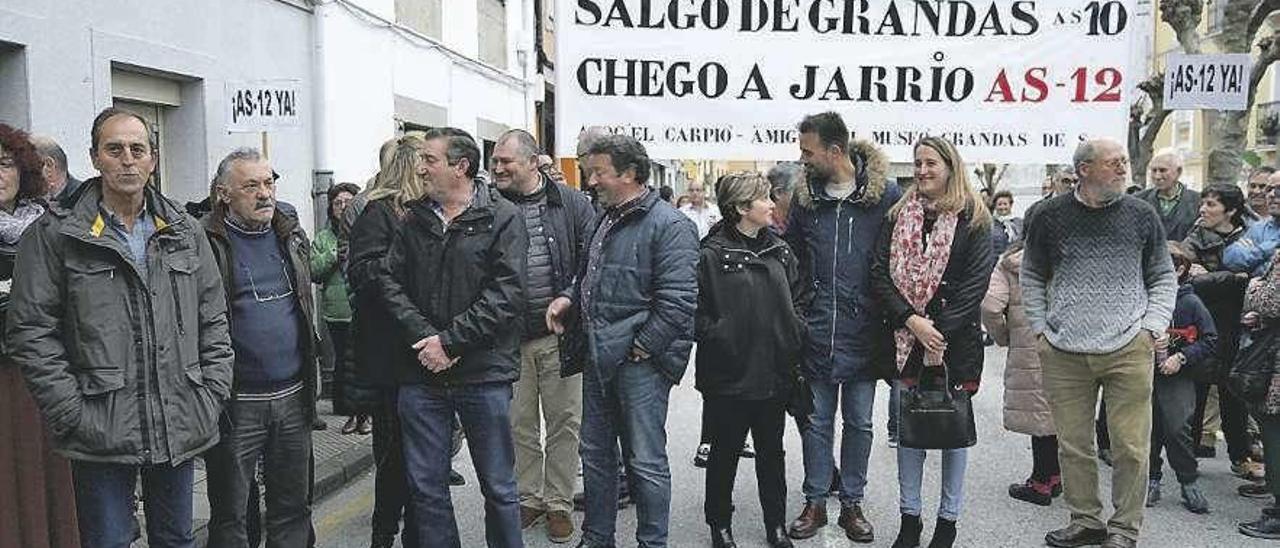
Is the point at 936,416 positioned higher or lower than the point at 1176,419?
higher

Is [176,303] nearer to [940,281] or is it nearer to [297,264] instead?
[297,264]

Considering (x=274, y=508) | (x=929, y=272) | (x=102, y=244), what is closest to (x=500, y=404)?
(x=274, y=508)

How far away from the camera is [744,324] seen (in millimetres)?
4820

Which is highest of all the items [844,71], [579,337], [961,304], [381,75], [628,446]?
[381,75]

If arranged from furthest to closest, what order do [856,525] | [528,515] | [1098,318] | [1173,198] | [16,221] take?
[1173,198]
[528,515]
[856,525]
[1098,318]
[16,221]

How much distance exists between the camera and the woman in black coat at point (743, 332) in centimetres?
483

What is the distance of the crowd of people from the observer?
360 centimetres

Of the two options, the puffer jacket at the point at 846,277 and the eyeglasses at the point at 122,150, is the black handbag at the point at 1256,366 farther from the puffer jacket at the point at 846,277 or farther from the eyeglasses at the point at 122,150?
the eyeglasses at the point at 122,150

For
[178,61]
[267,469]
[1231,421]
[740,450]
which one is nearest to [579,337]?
[740,450]

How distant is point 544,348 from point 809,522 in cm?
157

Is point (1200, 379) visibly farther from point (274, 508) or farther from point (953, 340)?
point (274, 508)

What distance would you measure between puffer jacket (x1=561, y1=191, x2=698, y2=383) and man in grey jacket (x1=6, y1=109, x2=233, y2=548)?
1545 millimetres

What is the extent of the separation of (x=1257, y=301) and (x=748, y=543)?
283 centimetres

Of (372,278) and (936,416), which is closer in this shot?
(372,278)
